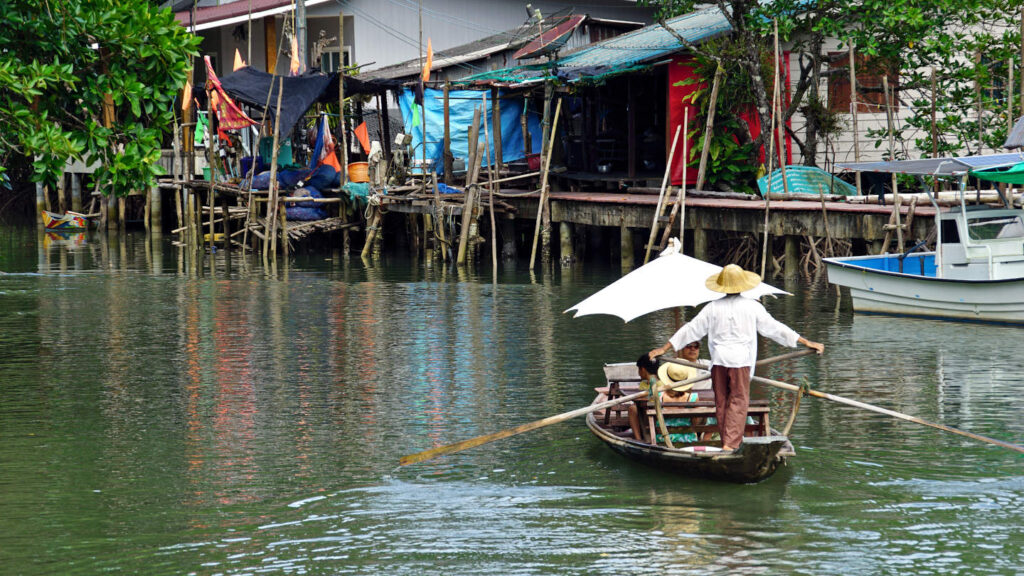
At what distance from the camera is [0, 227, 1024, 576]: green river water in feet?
30.2

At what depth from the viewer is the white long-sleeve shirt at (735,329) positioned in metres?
10.2

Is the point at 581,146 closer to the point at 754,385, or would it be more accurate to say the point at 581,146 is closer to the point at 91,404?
the point at 754,385

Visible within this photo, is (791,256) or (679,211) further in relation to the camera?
(679,211)

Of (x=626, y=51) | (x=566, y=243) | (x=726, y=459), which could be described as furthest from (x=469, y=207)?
(x=726, y=459)

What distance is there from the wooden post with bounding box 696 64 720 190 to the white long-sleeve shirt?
47.8ft

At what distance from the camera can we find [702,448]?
1056 cm

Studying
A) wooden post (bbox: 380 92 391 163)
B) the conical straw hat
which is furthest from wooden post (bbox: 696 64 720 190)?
the conical straw hat

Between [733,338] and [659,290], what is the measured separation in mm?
1670

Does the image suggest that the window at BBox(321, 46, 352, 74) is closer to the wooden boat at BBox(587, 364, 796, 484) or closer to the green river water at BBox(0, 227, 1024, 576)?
the green river water at BBox(0, 227, 1024, 576)

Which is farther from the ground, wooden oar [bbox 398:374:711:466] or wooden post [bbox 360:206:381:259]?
wooden post [bbox 360:206:381:259]

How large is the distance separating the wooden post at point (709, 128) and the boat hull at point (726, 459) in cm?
1460

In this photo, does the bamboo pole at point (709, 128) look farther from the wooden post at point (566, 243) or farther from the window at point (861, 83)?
the wooden post at point (566, 243)

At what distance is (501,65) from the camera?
33.3 meters

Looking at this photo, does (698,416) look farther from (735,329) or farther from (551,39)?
(551,39)
